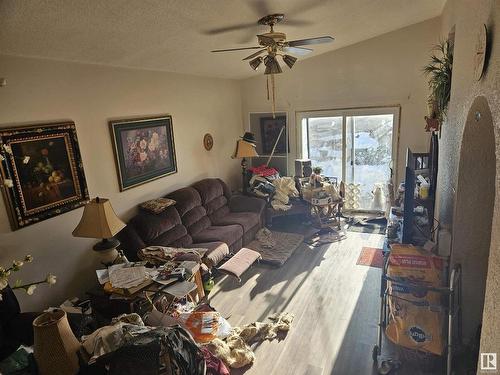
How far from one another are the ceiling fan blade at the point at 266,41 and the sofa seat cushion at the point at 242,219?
258cm

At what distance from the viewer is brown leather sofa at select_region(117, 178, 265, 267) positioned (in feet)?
12.7

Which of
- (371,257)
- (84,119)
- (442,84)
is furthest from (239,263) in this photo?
(442,84)

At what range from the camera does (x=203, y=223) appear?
15.5 ft

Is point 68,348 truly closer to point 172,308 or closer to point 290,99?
point 172,308

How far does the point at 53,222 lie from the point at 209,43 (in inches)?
97.5

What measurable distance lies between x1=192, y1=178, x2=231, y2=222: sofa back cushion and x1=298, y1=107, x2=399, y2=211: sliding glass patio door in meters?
1.91

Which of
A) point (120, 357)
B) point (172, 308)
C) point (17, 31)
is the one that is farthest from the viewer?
point (172, 308)

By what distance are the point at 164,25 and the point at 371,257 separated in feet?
12.4

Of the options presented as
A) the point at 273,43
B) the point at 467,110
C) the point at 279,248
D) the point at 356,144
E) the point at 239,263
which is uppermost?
the point at 273,43

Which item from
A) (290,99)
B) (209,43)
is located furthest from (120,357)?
(290,99)

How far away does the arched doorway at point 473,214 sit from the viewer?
217 cm

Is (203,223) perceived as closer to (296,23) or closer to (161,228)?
(161,228)

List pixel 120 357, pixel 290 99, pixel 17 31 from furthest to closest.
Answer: pixel 290 99 < pixel 17 31 < pixel 120 357

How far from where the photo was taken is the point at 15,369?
2.10 metres
